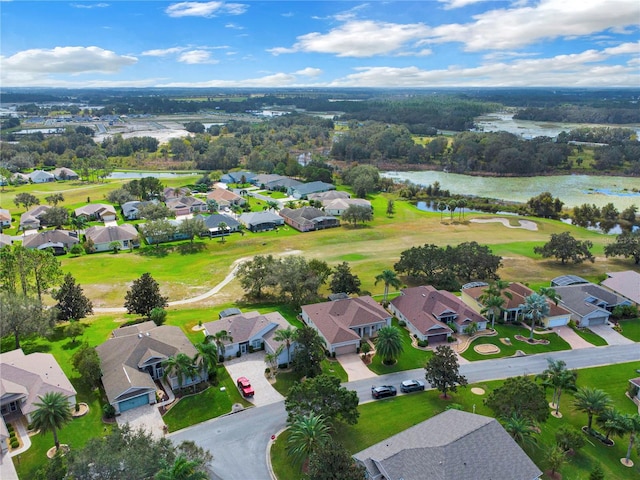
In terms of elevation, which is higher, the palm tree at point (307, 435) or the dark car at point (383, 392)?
the palm tree at point (307, 435)

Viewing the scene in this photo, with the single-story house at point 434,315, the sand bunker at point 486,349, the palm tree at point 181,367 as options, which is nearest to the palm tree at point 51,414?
the palm tree at point 181,367

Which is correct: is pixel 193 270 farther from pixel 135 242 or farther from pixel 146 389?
pixel 146 389

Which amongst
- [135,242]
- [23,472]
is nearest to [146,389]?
[23,472]

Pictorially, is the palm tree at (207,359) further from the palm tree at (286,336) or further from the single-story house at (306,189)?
the single-story house at (306,189)

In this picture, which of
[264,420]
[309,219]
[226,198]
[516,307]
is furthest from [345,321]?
[226,198]

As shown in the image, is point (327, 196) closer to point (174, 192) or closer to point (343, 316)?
point (174, 192)

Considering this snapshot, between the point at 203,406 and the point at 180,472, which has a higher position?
the point at 180,472
